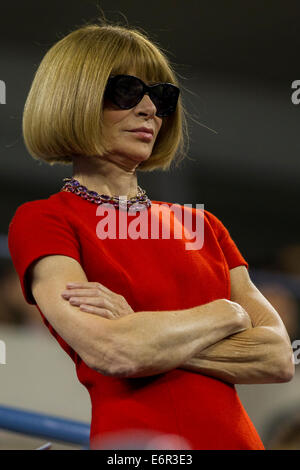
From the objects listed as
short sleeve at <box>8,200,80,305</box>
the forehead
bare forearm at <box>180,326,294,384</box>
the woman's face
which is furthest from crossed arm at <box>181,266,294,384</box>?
the forehead

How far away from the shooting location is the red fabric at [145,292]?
3.48 ft

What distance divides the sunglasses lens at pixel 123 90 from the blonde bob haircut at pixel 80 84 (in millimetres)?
20

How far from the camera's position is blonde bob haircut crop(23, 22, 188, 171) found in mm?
1201

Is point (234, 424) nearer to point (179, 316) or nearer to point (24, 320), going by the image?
point (179, 316)

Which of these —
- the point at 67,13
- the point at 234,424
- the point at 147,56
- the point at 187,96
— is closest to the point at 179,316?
the point at 234,424

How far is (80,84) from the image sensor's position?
121 cm

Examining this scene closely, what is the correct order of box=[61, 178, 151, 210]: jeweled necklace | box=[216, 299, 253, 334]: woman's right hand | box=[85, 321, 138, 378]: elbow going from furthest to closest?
box=[61, 178, 151, 210]: jeweled necklace
box=[216, 299, 253, 334]: woman's right hand
box=[85, 321, 138, 378]: elbow

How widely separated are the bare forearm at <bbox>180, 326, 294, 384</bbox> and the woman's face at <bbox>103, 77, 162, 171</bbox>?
1.28 feet

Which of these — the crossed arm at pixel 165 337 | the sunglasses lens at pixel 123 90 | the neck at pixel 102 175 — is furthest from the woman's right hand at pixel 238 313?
the sunglasses lens at pixel 123 90

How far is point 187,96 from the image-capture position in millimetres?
4418

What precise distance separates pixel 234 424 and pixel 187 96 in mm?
3554

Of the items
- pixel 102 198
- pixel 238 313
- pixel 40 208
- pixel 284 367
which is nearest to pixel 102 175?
pixel 102 198

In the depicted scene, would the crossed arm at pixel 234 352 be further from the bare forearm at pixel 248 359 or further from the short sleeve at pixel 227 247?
the short sleeve at pixel 227 247

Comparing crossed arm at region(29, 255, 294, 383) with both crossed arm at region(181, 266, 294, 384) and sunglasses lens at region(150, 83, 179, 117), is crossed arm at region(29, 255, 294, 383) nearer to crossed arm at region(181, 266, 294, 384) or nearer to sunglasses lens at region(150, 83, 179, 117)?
crossed arm at region(181, 266, 294, 384)
